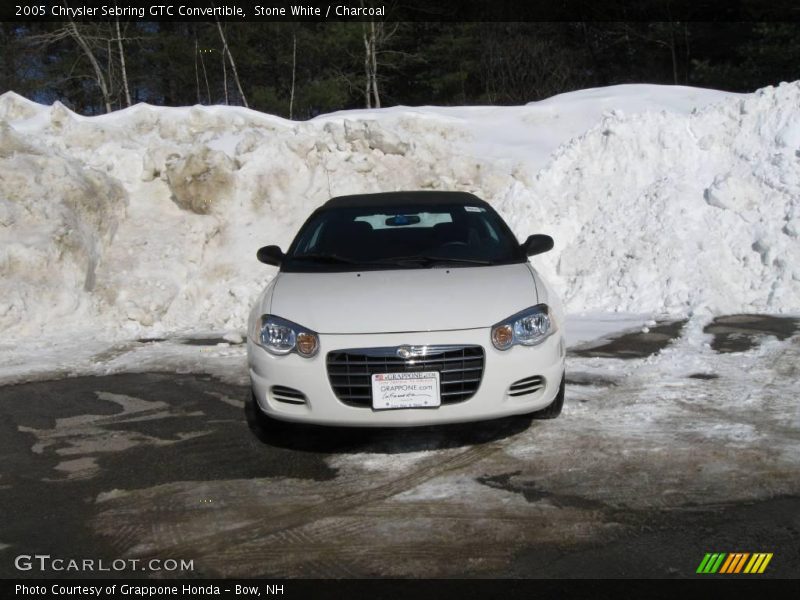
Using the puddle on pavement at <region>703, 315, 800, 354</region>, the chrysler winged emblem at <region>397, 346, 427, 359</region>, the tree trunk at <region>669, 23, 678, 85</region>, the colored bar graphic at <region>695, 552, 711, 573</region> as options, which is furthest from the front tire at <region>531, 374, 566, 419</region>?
the tree trunk at <region>669, 23, 678, 85</region>

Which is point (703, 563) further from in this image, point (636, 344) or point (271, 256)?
point (636, 344)

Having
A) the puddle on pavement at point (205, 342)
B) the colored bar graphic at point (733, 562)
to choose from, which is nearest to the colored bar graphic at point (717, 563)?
the colored bar graphic at point (733, 562)

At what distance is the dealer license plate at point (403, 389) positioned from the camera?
4441mm

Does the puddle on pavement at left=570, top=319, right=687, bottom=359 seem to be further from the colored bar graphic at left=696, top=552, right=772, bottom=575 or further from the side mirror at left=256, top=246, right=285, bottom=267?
the colored bar graphic at left=696, top=552, right=772, bottom=575

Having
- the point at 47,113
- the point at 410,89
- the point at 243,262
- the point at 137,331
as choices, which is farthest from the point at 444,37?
the point at 137,331

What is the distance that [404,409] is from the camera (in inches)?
176

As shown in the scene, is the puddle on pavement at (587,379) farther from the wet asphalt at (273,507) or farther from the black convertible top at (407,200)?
the black convertible top at (407,200)

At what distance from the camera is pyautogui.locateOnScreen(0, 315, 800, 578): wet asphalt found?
11.3 feet

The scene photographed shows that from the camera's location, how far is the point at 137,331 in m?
9.80

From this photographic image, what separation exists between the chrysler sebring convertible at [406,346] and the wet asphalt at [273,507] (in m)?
0.35

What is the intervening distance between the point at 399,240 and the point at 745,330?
428cm

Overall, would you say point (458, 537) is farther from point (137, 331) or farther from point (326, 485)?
point (137, 331)

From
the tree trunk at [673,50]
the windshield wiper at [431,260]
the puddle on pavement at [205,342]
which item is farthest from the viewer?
the tree trunk at [673,50]

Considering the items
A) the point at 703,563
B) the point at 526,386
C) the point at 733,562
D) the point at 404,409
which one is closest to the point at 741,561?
the point at 733,562
